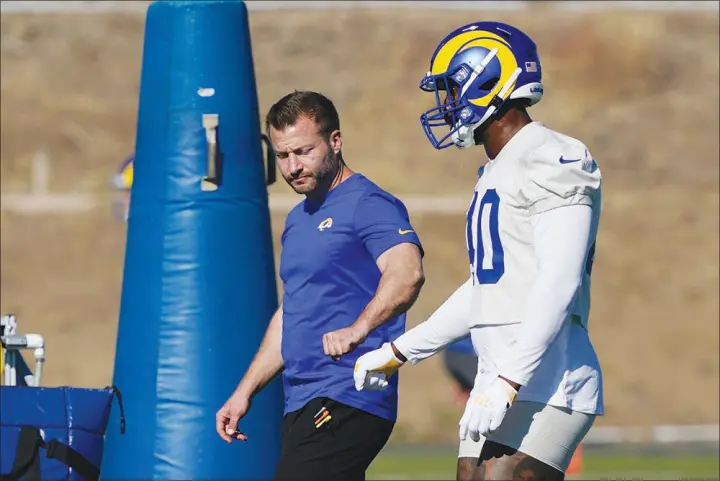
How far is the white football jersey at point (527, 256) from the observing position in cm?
338

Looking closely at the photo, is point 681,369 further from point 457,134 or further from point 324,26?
point 457,134

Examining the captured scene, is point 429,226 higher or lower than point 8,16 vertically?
lower

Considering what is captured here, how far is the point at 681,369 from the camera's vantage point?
1736cm

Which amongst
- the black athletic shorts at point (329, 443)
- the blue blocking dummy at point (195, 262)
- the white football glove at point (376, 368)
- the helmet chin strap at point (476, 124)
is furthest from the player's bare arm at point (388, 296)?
the blue blocking dummy at point (195, 262)

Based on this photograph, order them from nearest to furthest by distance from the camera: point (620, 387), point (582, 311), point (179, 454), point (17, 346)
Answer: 1. point (582, 311)
2. point (17, 346)
3. point (179, 454)
4. point (620, 387)

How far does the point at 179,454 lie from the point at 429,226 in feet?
38.4

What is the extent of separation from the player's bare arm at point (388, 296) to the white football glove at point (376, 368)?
0.48ft

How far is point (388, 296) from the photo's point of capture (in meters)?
4.10

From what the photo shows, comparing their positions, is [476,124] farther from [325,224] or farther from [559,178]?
[325,224]

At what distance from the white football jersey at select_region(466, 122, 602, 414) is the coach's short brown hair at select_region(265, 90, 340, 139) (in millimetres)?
953

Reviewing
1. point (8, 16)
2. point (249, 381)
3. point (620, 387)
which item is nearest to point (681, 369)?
point (620, 387)

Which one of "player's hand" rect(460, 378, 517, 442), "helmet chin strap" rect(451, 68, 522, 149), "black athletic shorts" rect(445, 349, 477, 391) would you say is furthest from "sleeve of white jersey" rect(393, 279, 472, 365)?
"black athletic shorts" rect(445, 349, 477, 391)

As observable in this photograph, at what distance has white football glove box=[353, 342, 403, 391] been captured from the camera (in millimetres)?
3783

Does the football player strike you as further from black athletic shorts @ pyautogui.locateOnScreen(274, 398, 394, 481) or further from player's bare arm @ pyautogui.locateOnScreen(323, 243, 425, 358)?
black athletic shorts @ pyautogui.locateOnScreen(274, 398, 394, 481)
